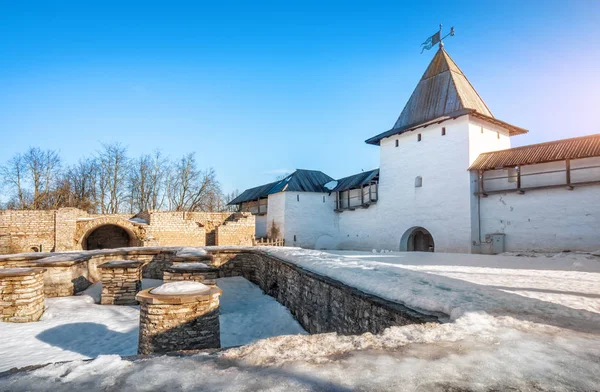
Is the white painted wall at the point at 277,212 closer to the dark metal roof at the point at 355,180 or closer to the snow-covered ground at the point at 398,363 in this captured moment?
the dark metal roof at the point at 355,180

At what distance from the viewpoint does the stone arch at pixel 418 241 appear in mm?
16672

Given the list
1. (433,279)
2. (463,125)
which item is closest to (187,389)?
(433,279)

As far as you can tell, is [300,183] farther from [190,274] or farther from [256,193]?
[190,274]

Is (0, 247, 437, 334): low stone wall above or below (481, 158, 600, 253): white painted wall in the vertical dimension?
below

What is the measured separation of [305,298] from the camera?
6.50 metres

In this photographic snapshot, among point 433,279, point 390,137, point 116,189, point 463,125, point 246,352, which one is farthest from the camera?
point 116,189

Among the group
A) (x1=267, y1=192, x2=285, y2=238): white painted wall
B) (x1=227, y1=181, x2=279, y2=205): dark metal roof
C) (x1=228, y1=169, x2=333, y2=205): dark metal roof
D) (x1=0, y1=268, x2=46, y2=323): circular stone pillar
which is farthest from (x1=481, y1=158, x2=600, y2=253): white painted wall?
(x1=227, y1=181, x2=279, y2=205): dark metal roof

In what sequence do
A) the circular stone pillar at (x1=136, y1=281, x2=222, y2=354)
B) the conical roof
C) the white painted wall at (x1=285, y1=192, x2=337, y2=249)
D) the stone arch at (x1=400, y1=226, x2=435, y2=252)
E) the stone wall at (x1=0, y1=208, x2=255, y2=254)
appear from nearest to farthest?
the circular stone pillar at (x1=136, y1=281, x2=222, y2=354)
the conical roof
the stone arch at (x1=400, y1=226, x2=435, y2=252)
the stone wall at (x1=0, y1=208, x2=255, y2=254)
the white painted wall at (x1=285, y1=192, x2=337, y2=249)

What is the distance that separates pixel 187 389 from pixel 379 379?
98cm

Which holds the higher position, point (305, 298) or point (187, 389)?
point (187, 389)

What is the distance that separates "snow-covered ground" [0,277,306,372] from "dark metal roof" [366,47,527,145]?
11811 millimetres

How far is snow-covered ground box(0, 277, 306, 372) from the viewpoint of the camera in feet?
15.5

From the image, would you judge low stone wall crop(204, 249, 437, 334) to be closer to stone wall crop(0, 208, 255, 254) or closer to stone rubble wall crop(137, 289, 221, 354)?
stone rubble wall crop(137, 289, 221, 354)

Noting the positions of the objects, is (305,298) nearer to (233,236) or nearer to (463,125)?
(463,125)
